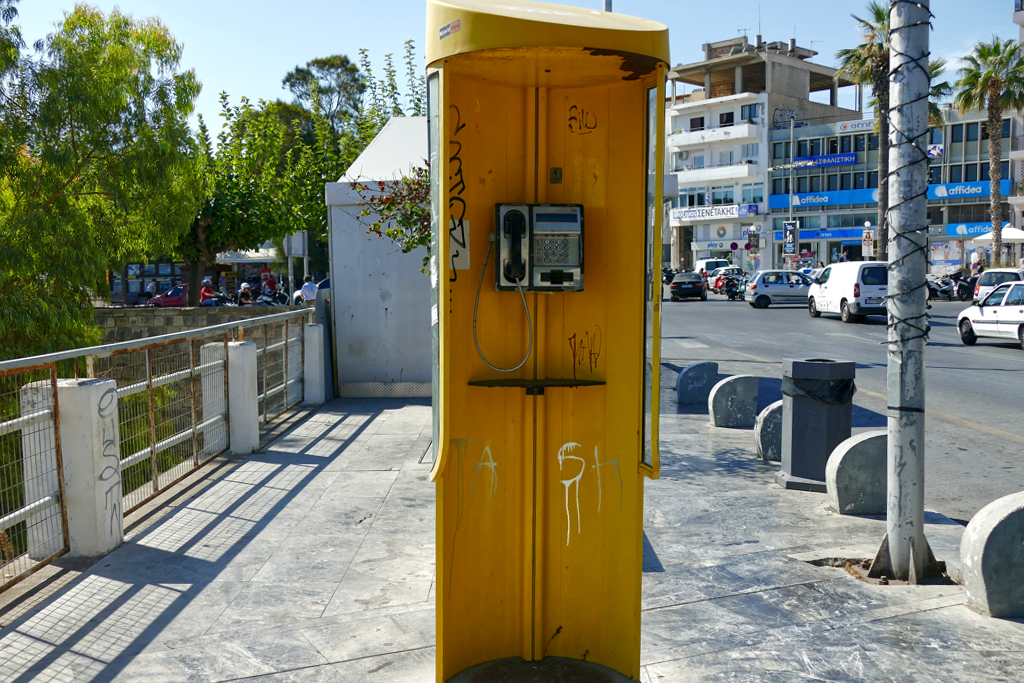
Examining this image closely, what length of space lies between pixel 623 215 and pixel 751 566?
2360 millimetres

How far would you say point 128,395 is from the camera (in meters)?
6.13

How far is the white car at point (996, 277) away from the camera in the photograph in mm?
25453

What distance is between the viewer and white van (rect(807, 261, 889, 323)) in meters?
24.5

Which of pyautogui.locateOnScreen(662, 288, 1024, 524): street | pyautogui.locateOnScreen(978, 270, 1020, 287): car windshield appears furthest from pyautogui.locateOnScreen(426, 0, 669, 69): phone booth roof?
pyautogui.locateOnScreen(978, 270, 1020, 287): car windshield

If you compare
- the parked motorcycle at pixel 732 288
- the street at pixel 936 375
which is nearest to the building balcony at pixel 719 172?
the parked motorcycle at pixel 732 288

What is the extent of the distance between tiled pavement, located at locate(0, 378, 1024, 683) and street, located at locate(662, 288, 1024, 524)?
2015 millimetres

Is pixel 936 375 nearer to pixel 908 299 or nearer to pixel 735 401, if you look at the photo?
pixel 735 401

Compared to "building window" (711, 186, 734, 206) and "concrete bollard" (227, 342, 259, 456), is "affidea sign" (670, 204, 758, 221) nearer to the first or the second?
"building window" (711, 186, 734, 206)

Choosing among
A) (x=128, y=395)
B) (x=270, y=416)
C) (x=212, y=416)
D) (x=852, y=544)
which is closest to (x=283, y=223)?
(x=270, y=416)

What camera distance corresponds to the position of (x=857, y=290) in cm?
2462

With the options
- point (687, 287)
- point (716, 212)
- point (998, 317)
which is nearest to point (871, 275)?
point (998, 317)

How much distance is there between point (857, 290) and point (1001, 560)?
22.1m

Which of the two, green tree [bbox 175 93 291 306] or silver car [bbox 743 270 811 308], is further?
silver car [bbox 743 270 811 308]

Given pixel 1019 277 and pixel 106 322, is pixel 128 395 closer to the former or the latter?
pixel 106 322
